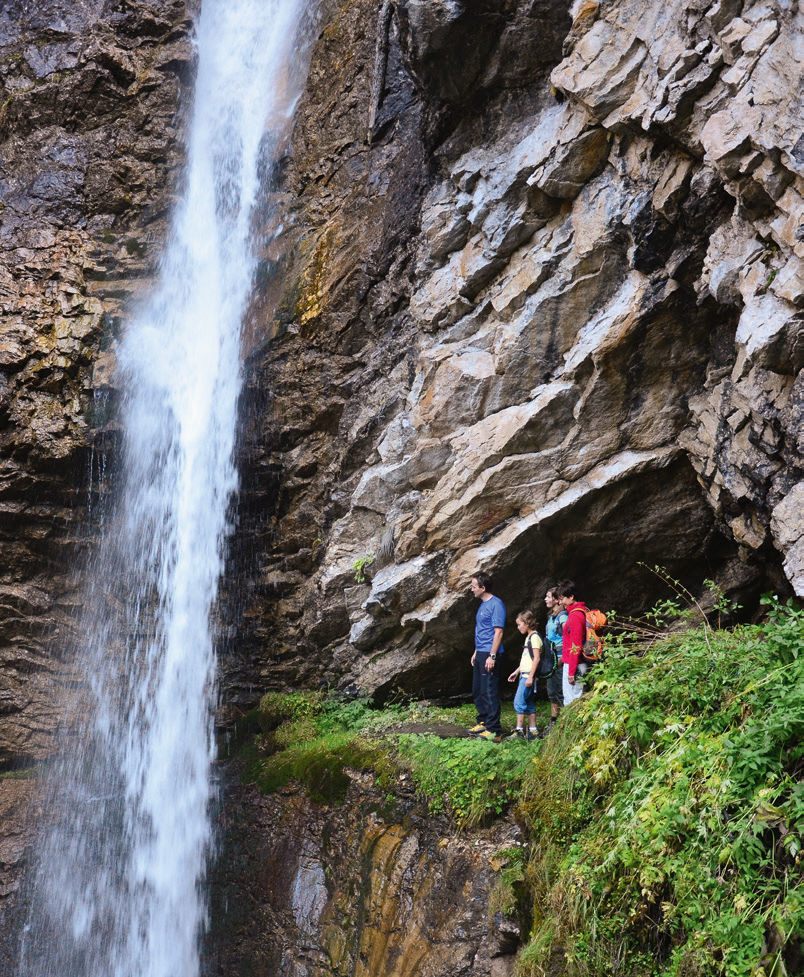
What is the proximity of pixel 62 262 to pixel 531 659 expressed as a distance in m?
10.7

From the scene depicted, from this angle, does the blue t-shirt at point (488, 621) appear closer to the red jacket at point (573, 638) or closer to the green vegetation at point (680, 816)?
the red jacket at point (573, 638)

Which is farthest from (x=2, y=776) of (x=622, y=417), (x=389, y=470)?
(x=622, y=417)

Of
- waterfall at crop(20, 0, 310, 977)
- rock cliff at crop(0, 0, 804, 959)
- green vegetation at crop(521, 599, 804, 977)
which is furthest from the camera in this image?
waterfall at crop(20, 0, 310, 977)

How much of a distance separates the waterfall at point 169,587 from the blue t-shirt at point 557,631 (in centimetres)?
506

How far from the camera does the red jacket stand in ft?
22.8

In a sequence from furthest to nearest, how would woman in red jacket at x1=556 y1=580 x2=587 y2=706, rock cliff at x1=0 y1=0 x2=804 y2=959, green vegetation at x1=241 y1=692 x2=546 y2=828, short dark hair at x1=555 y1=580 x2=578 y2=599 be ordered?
short dark hair at x1=555 y1=580 x2=578 y2=599 → rock cliff at x1=0 y1=0 x2=804 y2=959 → woman in red jacket at x1=556 y1=580 x2=587 y2=706 → green vegetation at x1=241 y1=692 x2=546 y2=828

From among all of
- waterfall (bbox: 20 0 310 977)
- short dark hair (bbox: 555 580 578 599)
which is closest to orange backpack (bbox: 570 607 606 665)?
short dark hair (bbox: 555 580 578 599)

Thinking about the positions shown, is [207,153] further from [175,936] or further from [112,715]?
[175,936]

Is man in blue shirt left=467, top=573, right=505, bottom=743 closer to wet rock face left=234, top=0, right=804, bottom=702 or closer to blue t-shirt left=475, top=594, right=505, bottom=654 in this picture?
blue t-shirt left=475, top=594, right=505, bottom=654

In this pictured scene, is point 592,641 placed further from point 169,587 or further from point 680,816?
point 169,587

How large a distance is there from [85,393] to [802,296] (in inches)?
406

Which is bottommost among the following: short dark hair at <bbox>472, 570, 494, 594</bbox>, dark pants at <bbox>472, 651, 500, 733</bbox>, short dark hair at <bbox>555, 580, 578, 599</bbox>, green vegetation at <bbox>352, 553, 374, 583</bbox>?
dark pants at <bbox>472, 651, 500, 733</bbox>

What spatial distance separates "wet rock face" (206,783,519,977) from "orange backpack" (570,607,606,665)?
173cm

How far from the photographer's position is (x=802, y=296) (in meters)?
5.96
